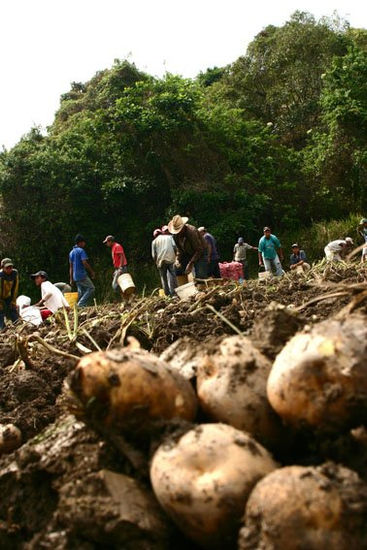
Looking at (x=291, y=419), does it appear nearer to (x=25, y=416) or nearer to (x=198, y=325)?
(x=25, y=416)

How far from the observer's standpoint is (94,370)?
2.64m

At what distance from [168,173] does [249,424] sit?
2410cm

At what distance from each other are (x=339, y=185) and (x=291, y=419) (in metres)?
26.5

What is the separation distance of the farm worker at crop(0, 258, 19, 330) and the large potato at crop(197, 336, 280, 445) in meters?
10.0

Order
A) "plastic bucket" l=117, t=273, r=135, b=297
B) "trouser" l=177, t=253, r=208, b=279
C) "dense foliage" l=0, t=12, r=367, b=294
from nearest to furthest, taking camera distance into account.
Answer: "trouser" l=177, t=253, r=208, b=279 < "plastic bucket" l=117, t=273, r=135, b=297 < "dense foliage" l=0, t=12, r=367, b=294

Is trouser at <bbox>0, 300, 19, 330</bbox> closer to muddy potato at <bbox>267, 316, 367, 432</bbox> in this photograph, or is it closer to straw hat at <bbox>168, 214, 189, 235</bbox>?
straw hat at <bbox>168, 214, 189, 235</bbox>

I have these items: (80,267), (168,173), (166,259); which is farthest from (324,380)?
(168,173)

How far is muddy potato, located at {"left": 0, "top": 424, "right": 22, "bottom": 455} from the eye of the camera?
3.84 metres

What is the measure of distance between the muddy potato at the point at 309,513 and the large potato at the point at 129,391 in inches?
23.9

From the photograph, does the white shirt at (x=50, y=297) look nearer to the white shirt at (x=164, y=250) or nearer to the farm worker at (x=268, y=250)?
the white shirt at (x=164, y=250)

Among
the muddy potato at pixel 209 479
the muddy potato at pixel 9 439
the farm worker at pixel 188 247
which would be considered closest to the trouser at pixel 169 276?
the farm worker at pixel 188 247

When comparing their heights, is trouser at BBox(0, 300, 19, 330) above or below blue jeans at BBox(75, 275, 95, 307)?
above

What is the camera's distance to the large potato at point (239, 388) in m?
2.54

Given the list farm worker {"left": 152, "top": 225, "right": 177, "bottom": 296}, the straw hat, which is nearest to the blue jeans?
farm worker {"left": 152, "top": 225, "right": 177, "bottom": 296}
